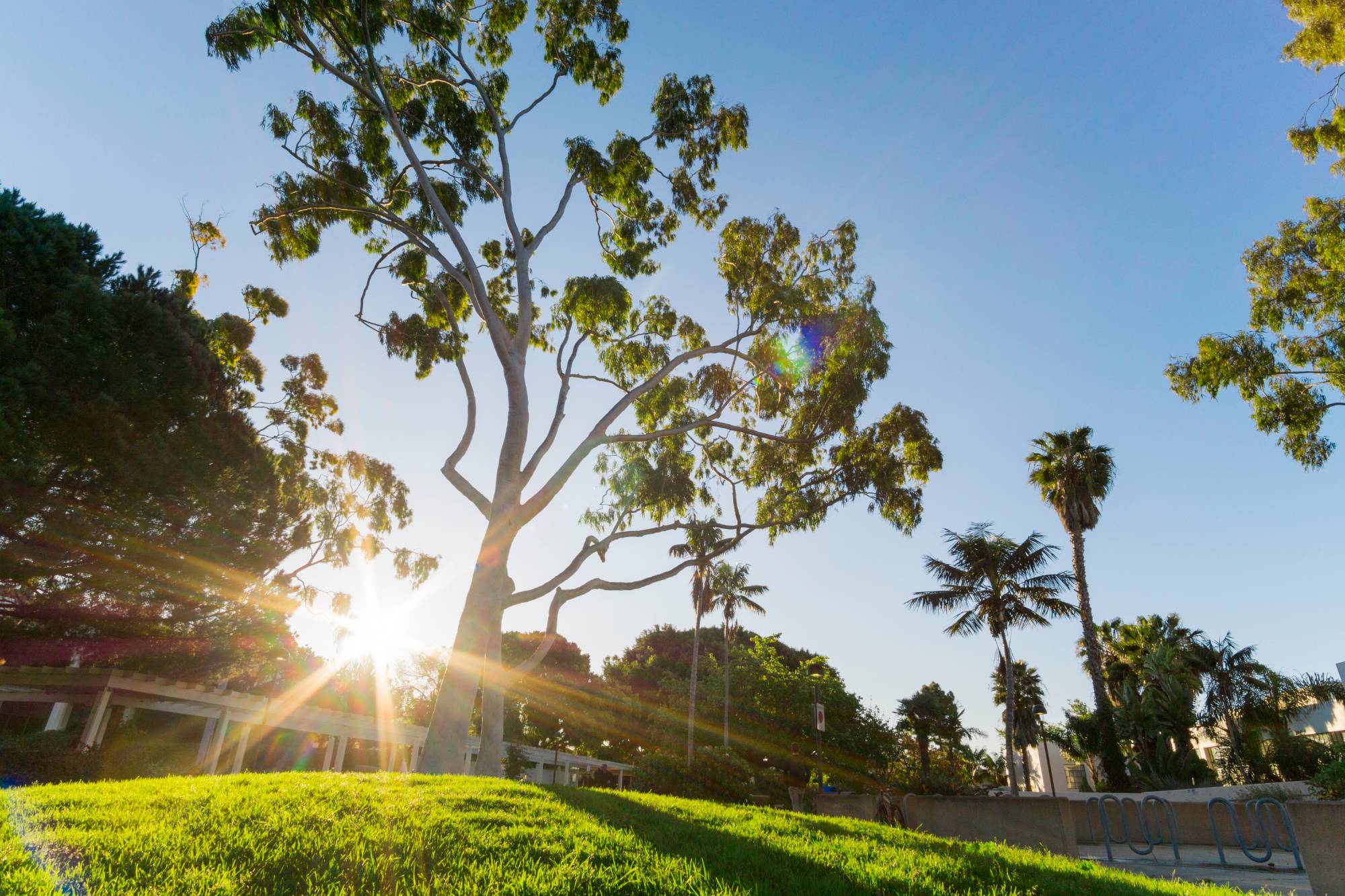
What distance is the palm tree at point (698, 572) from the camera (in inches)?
664

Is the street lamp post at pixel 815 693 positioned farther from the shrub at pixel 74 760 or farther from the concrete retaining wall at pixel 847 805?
the shrub at pixel 74 760

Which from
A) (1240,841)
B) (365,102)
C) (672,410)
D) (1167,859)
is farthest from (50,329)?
(1167,859)

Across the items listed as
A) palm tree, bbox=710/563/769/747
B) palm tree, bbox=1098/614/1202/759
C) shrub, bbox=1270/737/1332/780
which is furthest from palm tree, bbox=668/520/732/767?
shrub, bbox=1270/737/1332/780

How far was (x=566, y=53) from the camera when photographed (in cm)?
1541

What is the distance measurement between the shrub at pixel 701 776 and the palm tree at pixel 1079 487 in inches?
602

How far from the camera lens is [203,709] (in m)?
22.2

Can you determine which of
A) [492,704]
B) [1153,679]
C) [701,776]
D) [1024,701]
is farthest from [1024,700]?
[492,704]

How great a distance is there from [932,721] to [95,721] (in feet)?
161

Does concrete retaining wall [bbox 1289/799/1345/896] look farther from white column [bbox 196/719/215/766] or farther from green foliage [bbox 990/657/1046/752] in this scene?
green foliage [bbox 990/657/1046/752]

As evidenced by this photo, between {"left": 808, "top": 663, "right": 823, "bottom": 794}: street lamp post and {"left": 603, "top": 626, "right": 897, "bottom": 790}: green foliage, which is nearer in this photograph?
{"left": 808, "top": 663, "right": 823, "bottom": 794}: street lamp post

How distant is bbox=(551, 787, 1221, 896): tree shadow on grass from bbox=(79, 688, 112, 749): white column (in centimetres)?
1777

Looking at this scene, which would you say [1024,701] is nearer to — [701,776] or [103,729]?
[701,776]

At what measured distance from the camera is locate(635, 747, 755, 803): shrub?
2569 cm

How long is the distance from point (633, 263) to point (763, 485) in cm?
688
